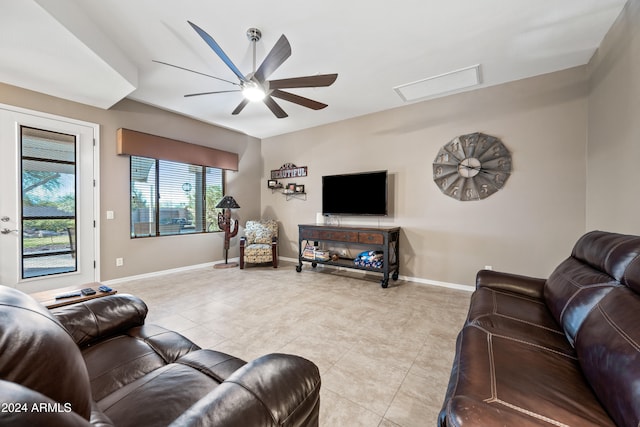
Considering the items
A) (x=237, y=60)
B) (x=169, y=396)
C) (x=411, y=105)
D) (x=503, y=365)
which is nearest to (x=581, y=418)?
(x=503, y=365)

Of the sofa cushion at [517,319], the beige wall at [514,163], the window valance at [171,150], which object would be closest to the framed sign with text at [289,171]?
the beige wall at [514,163]

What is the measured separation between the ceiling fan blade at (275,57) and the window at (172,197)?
2924 mm

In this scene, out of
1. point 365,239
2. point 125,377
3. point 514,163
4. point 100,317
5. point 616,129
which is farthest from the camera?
point 365,239

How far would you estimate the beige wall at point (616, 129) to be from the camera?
193 cm

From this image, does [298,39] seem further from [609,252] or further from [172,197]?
[172,197]

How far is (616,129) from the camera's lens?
2197mm

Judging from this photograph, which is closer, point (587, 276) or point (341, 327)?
point (587, 276)

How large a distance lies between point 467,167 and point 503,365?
2.91 m

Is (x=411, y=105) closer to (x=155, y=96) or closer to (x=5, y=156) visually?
(x=155, y=96)

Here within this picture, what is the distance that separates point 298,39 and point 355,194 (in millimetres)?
2373

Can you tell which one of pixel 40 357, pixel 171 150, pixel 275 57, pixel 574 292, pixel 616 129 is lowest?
pixel 574 292

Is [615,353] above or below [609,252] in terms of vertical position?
below

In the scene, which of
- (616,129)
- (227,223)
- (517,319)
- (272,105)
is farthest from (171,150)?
(616,129)

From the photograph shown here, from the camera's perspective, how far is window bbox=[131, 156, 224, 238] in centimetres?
400
